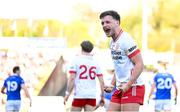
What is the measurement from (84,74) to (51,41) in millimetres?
10061

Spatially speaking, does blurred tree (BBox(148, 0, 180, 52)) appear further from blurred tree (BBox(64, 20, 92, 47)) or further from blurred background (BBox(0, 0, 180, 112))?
blurred tree (BBox(64, 20, 92, 47))

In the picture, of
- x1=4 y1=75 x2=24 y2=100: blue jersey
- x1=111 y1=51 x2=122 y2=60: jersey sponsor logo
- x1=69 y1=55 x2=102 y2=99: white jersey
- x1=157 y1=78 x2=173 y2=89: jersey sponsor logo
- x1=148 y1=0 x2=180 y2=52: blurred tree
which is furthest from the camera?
x1=148 y1=0 x2=180 y2=52: blurred tree

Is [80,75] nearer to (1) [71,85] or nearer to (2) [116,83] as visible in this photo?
(1) [71,85]

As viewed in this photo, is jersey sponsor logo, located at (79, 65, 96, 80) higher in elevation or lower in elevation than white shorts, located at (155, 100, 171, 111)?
higher

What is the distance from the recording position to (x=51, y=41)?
71.5ft

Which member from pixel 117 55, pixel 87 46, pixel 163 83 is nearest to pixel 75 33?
pixel 163 83

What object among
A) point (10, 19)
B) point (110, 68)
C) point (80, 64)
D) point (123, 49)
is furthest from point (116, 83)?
point (10, 19)

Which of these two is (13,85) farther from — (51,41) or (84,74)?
(51,41)

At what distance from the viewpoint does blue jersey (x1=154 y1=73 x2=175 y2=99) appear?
15531 mm

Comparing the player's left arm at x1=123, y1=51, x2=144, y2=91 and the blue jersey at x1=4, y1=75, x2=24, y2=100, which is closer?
the player's left arm at x1=123, y1=51, x2=144, y2=91

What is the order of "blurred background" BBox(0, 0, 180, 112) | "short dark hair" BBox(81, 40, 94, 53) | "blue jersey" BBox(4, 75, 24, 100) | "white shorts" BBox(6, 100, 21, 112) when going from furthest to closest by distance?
1. "blurred background" BBox(0, 0, 180, 112)
2. "white shorts" BBox(6, 100, 21, 112)
3. "blue jersey" BBox(4, 75, 24, 100)
4. "short dark hair" BBox(81, 40, 94, 53)

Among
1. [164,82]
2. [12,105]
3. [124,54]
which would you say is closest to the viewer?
[124,54]

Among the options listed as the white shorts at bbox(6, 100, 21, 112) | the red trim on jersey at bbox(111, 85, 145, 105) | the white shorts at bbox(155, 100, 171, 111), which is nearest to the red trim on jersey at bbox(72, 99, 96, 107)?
the white shorts at bbox(6, 100, 21, 112)

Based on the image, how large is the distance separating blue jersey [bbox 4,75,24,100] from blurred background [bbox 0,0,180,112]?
16.6ft
